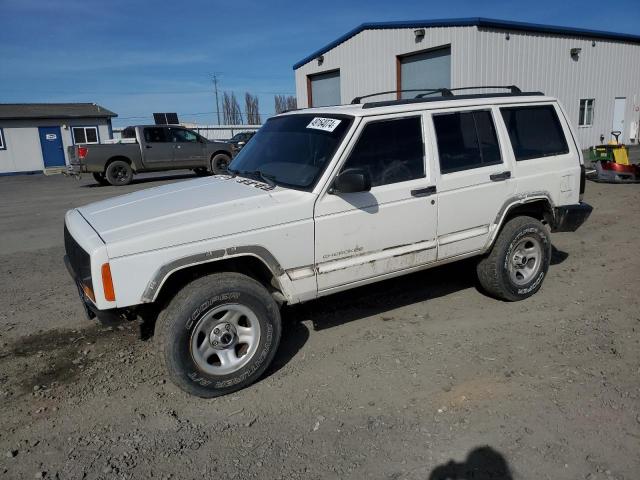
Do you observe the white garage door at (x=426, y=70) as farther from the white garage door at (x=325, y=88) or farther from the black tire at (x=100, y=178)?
the black tire at (x=100, y=178)

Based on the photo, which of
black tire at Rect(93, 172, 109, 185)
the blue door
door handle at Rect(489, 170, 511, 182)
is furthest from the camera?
the blue door

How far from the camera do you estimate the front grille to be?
320 cm

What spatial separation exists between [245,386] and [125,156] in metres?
14.7

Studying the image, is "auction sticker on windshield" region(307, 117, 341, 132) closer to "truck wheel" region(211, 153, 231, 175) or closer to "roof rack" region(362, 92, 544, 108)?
"roof rack" region(362, 92, 544, 108)

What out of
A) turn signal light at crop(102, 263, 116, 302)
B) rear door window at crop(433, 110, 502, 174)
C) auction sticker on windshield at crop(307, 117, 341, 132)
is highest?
auction sticker on windshield at crop(307, 117, 341, 132)

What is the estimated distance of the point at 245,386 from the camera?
356cm

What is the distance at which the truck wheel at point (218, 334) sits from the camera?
326cm

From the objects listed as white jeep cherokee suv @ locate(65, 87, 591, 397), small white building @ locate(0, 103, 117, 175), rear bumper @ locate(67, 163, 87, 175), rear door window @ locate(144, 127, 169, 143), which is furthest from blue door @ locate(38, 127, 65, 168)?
white jeep cherokee suv @ locate(65, 87, 591, 397)

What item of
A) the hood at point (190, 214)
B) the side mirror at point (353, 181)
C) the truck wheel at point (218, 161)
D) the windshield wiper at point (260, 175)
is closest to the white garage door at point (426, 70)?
the truck wheel at point (218, 161)

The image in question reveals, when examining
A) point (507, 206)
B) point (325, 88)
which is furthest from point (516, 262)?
point (325, 88)

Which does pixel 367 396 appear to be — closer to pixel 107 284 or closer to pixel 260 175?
pixel 107 284

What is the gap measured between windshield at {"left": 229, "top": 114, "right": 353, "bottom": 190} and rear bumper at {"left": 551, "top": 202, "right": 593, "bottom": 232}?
256 cm

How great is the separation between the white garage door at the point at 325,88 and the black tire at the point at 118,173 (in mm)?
10125

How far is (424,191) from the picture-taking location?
4.09 meters
